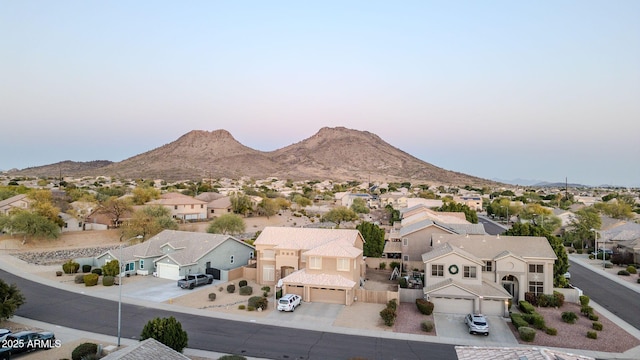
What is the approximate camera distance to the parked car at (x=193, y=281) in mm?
40166

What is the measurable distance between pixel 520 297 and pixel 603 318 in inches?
228

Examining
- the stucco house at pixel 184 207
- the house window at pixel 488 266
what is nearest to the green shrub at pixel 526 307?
the house window at pixel 488 266

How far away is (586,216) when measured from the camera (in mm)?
66188

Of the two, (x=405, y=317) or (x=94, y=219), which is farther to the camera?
(x=94, y=219)

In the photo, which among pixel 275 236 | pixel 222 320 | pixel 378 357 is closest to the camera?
pixel 378 357

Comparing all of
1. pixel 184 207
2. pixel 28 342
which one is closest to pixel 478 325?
pixel 28 342

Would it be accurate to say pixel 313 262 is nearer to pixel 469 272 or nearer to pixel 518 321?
pixel 469 272

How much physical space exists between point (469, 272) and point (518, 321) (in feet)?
19.1

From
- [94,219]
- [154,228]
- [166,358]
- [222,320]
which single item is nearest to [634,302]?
[222,320]

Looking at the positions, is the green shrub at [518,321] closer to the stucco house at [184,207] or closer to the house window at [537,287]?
the house window at [537,287]

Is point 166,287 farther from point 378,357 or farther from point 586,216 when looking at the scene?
point 586,216

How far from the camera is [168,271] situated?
1774 inches

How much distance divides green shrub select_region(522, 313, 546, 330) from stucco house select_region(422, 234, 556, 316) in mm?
2143

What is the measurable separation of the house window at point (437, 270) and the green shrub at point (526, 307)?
20.6 ft
